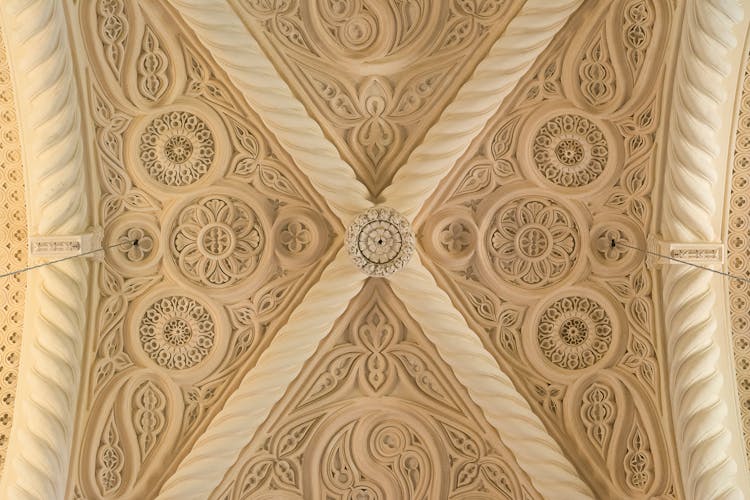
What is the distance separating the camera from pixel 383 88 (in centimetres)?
506

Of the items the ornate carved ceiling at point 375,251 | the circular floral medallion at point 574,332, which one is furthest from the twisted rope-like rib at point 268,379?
the circular floral medallion at point 574,332

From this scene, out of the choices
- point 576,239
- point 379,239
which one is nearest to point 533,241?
point 576,239

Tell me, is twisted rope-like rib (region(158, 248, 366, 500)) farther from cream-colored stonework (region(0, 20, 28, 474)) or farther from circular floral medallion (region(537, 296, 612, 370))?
circular floral medallion (region(537, 296, 612, 370))

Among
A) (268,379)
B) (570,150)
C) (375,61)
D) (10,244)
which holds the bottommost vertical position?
(10,244)

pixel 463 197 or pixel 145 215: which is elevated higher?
pixel 463 197

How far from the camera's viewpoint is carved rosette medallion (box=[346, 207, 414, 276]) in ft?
15.6

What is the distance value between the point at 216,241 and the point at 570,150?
8.23 feet

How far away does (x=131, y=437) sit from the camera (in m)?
4.80

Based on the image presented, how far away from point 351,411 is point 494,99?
2.33 meters

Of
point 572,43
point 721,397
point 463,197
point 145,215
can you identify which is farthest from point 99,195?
point 721,397

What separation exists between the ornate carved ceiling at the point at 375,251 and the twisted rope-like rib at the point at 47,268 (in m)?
0.08

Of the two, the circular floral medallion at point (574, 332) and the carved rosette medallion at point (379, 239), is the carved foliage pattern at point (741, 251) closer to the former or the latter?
the circular floral medallion at point (574, 332)

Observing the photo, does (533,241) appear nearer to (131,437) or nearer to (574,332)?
(574,332)

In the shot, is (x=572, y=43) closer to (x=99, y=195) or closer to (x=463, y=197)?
(x=463, y=197)
